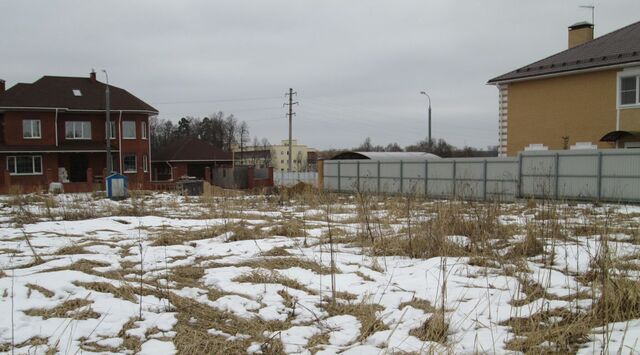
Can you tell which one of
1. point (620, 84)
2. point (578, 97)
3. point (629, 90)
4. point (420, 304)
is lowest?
point (420, 304)

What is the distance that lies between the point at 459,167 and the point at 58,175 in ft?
91.8

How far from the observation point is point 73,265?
5902 mm

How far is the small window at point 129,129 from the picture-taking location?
3744cm

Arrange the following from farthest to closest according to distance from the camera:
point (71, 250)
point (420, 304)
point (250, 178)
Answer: point (250, 178) < point (71, 250) < point (420, 304)

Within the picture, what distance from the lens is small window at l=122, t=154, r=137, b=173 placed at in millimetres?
37522

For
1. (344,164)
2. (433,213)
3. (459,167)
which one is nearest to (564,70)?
(459,167)

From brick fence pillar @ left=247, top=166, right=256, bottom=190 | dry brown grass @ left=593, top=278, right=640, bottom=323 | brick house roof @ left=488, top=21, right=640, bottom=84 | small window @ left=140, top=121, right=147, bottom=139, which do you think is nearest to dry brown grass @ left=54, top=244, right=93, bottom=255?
dry brown grass @ left=593, top=278, right=640, bottom=323

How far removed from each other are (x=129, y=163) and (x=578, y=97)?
30.9 meters

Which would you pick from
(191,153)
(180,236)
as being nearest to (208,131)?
(191,153)

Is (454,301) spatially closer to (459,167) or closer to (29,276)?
(29,276)

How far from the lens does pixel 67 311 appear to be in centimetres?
420

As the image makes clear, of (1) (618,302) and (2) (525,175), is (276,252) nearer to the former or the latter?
(1) (618,302)

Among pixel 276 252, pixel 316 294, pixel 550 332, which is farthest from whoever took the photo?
pixel 276 252

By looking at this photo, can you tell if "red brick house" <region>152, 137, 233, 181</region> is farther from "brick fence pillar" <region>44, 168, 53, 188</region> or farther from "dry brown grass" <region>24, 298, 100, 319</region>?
"dry brown grass" <region>24, 298, 100, 319</region>
